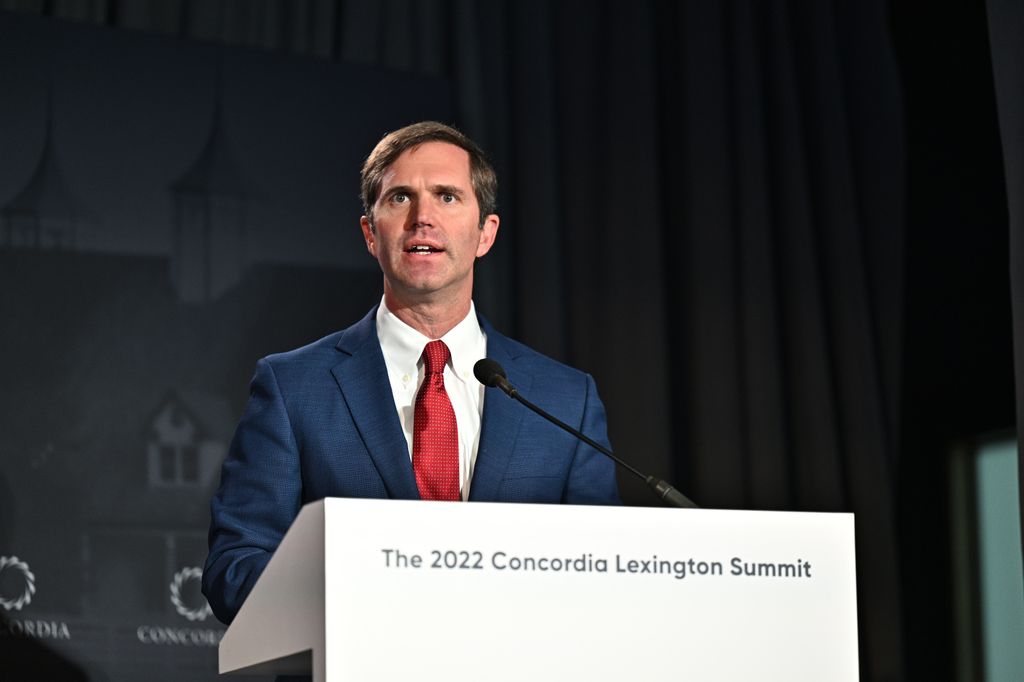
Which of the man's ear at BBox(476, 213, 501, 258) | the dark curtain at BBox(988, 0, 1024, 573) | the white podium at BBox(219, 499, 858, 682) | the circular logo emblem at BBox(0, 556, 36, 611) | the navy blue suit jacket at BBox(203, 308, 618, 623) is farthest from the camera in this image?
the dark curtain at BBox(988, 0, 1024, 573)

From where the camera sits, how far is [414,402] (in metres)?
2.32

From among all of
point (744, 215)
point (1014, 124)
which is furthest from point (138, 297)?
point (1014, 124)

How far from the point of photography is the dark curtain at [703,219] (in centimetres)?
397

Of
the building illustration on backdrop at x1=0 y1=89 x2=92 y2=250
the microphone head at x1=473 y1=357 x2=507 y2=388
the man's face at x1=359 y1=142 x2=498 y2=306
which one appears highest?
the building illustration on backdrop at x1=0 y1=89 x2=92 y2=250

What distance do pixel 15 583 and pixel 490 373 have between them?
1.71 meters

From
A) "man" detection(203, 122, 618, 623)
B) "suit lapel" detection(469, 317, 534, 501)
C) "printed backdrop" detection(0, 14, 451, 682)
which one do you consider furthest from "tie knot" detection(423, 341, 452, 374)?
"printed backdrop" detection(0, 14, 451, 682)

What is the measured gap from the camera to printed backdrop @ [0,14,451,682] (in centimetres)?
317

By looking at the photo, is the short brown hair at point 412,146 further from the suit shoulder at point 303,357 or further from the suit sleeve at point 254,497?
the suit sleeve at point 254,497

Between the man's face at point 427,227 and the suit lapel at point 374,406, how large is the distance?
0.40ft

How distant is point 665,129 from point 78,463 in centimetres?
216

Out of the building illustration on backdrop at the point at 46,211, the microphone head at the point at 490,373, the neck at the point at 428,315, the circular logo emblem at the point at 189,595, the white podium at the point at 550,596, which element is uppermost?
the building illustration on backdrop at the point at 46,211

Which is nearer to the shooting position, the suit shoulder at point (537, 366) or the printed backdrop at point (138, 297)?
the suit shoulder at point (537, 366)

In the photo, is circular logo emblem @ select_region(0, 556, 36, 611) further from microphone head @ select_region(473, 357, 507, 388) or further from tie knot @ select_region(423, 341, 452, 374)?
microphone head @ select_region(473, 357, 507, 388)

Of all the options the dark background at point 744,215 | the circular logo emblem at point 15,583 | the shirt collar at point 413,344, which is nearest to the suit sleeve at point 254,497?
the shirt collar at point 413,344
